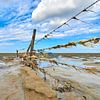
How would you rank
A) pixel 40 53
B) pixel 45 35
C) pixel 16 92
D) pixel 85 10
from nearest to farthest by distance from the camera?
pixel 85 10
pixel 16 92
pixel 45 35
pixel 40 53

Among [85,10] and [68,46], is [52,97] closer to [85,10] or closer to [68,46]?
[68,46]

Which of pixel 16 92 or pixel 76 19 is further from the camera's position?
pixel 16 92

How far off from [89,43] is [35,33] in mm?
7371

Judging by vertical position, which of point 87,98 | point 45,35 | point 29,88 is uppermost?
point 45,35

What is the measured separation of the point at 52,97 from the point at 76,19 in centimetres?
262

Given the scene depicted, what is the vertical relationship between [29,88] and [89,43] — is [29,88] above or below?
below

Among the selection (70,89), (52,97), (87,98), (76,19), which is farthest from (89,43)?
(70,89)

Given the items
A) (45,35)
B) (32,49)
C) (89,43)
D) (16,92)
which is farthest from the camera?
(32,49)

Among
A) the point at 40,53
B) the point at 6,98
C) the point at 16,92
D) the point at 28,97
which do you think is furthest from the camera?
the point at 40,53

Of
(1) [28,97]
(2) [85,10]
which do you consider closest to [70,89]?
(1) [28,97]

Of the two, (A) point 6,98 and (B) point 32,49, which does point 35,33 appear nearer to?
(B) point 32,49

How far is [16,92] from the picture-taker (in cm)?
950

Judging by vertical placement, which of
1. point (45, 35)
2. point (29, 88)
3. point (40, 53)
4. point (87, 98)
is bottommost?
point (87, 98)

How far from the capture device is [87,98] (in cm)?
958
